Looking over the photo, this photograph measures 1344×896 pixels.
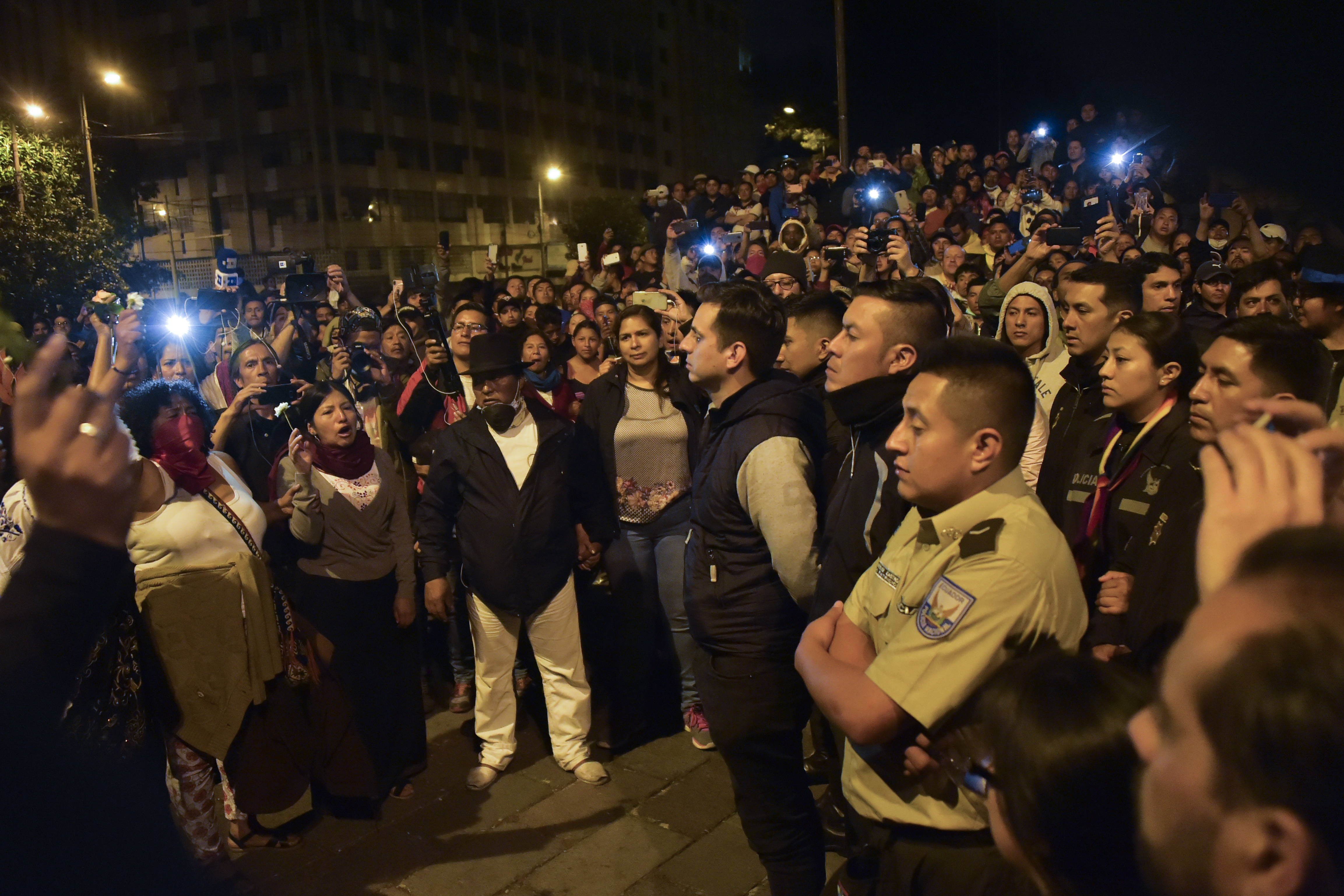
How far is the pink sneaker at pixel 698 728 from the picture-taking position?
439 cm

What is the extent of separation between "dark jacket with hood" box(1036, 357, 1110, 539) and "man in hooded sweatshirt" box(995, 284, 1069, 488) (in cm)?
47

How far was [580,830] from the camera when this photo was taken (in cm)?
375

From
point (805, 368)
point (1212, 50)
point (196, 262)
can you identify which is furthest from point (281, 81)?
point (805, 368)

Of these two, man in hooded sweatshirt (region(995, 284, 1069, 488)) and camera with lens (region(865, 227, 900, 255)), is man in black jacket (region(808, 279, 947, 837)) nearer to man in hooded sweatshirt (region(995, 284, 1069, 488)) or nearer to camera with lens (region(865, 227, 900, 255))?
man in hooded sweatshirt (region(995, 284, 1069, 488))

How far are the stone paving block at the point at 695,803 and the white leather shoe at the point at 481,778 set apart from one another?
77 centimetres

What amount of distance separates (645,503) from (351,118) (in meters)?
51.2

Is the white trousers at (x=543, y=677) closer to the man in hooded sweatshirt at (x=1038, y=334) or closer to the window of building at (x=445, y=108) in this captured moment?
the man in hooded sweatshirt at (x=1038, y=334)

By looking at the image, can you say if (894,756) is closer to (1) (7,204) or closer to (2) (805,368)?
(2) (805,368)

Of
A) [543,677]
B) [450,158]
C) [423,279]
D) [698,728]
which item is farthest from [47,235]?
[450,158]

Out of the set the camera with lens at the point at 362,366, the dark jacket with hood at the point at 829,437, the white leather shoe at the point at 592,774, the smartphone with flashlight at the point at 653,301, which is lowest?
the white leather shoe at the point at 592,774

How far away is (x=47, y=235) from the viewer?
2019 cm

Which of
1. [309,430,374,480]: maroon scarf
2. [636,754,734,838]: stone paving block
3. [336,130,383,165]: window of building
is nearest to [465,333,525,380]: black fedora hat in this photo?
[309,430,374,480]: maroon scarf

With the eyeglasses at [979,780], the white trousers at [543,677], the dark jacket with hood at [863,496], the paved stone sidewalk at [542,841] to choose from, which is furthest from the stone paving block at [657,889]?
the eyeglasses at [979,780]

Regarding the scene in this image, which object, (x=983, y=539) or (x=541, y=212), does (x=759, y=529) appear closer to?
(x=983, y=539)
